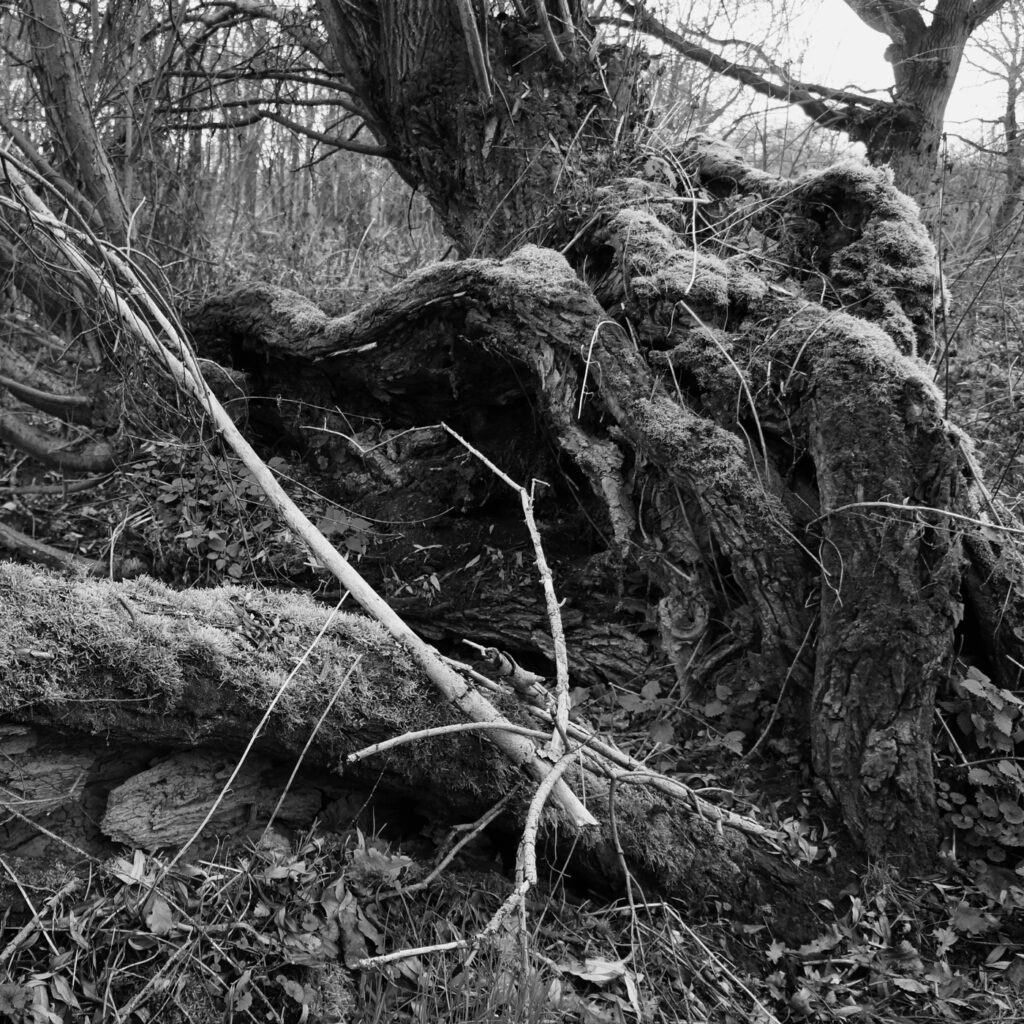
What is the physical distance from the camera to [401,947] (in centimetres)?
210

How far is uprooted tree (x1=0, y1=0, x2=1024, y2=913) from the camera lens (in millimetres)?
2193

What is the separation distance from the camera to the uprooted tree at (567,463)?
7.20 feet

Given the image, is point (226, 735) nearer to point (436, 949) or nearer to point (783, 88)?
point (436, 949)

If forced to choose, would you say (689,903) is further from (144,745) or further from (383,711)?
(144,745)

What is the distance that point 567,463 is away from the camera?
3893 millimetres

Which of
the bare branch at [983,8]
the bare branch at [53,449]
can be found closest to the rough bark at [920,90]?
the bare branch at [983,8]

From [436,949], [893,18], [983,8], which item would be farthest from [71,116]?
[983,8]

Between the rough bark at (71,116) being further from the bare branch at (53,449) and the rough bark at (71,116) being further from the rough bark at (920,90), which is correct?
the rough bark at (920,90)

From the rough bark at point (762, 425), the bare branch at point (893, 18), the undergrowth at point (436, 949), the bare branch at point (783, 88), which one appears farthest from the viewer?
the bare branch at point (893, 18)

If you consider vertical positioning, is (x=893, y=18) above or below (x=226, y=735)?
above

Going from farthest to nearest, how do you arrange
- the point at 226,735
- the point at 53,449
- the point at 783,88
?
the point at 783,88 → the point at 53,449 → the point at 226,735

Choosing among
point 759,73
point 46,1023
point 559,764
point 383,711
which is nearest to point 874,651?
→ point 559,764

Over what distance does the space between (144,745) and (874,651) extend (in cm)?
230

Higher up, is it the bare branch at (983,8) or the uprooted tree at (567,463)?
the bare branch at (983,8)
